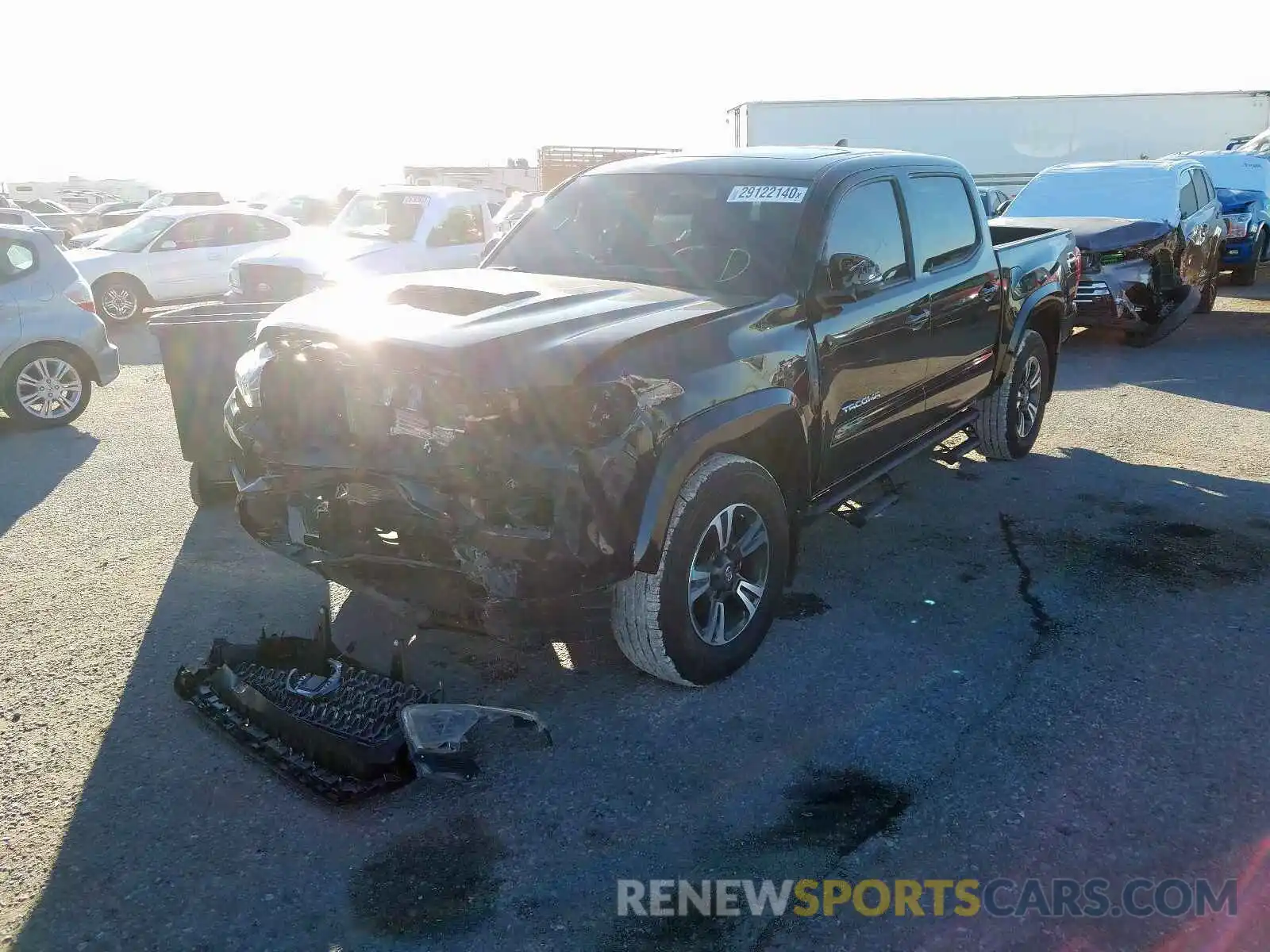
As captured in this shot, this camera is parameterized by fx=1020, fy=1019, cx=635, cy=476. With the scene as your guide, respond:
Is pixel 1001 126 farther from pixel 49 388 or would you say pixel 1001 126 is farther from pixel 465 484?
pixel 465 484

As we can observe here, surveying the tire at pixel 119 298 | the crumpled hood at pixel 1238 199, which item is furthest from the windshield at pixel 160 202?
the crumpled hood at pixel 1238 199

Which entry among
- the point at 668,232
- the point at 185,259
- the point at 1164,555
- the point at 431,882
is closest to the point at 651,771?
the point at 431,882

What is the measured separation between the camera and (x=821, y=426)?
422cm

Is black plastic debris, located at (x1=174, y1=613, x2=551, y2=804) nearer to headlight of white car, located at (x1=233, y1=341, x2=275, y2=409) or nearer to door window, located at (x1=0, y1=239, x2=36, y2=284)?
headlight of white car, located at (x1=233, y1=341, x2=275, y2=409)

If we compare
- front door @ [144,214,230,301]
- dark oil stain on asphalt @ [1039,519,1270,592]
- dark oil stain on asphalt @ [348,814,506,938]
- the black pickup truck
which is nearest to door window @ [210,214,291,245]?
front door @ [144,214,230,301]

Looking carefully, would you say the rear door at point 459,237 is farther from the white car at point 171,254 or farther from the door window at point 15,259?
the door window at point 15,259

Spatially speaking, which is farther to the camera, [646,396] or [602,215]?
[602,215]

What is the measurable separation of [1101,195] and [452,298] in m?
10.2

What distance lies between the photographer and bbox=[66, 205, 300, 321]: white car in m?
14.1

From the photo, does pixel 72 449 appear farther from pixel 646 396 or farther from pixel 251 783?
pixel 646 396

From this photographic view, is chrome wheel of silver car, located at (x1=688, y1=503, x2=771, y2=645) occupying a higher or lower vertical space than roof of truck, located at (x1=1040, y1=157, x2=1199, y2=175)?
lower

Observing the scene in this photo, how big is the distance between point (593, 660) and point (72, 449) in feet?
17.0

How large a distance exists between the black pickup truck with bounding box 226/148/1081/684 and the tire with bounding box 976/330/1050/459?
4.69 ft

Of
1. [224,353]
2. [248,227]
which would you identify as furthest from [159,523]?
[248,227]
